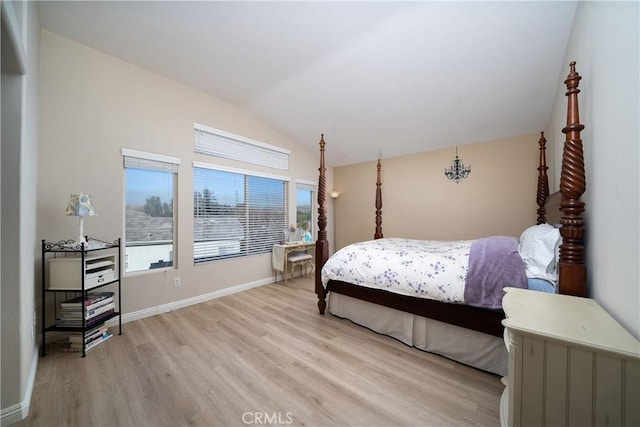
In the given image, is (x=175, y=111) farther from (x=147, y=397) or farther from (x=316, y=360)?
(x=316, y=360)

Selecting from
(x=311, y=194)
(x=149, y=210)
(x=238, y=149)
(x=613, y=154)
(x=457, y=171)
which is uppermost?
(x=238, y=149)

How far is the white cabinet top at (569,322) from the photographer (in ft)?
2.69

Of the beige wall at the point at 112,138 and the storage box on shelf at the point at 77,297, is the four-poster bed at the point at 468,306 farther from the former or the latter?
the storage box on shelf at the point at 77,297

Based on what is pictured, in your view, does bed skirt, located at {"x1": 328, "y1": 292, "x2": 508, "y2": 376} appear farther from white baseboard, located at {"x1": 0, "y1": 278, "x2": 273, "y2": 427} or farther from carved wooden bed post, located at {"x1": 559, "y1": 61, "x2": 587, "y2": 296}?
white baseboard, located at {"x1": 0, "y1": 278, "x2": 273, "y2": 427}

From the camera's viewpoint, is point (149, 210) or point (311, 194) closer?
point (149, 210)

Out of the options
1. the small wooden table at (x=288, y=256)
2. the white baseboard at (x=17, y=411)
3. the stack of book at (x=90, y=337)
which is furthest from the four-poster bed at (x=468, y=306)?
the white baseboard at (x=17, y=411)

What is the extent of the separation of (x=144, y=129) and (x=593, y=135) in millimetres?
4135

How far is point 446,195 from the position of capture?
414 centimetres

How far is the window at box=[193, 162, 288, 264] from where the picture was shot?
131 inches

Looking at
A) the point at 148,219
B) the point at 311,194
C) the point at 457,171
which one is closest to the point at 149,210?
the point at 148,219

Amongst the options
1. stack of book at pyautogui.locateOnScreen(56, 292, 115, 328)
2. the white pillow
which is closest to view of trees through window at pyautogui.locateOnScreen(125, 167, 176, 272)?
stack of book at pyautogui.locateOnScreen(56, 292, 115, 328)

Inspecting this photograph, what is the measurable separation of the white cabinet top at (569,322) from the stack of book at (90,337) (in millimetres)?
3132

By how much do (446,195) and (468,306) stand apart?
2.76 m

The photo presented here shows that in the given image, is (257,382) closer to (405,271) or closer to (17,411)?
(17,411)
